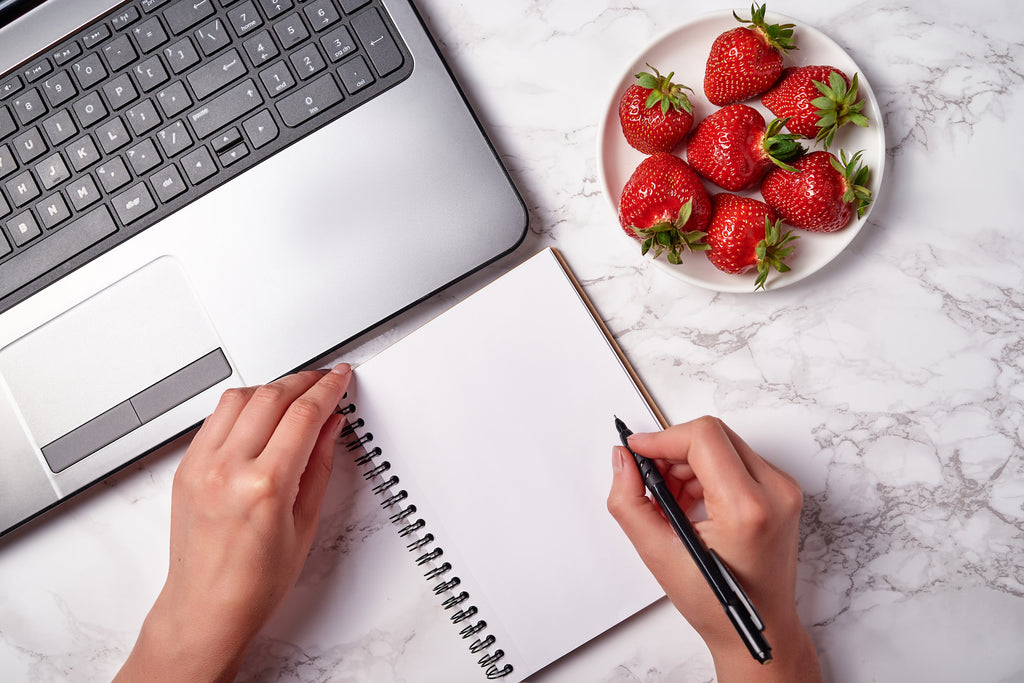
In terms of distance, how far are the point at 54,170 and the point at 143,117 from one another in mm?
101

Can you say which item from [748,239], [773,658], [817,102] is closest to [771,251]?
[748,239]

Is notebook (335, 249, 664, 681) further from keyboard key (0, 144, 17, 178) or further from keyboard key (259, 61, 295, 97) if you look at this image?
keyboard key (0, 144, 17, 178)

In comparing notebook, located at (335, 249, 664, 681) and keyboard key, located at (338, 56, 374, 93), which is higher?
keyboard key, located at (338, 56, 374, 93)

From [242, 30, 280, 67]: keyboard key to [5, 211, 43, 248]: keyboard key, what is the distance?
0.87ft

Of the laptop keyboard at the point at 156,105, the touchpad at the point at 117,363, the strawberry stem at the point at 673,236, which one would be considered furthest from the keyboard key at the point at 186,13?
the strawberry stem at the point at 673,236

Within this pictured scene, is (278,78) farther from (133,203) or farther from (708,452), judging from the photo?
(708,452)

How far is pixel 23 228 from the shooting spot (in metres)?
0.64

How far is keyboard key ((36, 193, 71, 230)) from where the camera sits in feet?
2.10

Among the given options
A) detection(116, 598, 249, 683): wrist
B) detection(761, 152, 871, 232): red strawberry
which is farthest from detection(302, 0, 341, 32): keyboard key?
detection(116, 598, 249, 683): wrist

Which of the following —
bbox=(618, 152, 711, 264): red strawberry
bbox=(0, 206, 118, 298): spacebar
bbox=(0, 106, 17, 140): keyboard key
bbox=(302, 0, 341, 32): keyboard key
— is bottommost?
bbox=(618, 152, 711, 264): red strawberry

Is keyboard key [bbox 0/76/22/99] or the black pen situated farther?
keyboard key [bbox 0/76/22/99]

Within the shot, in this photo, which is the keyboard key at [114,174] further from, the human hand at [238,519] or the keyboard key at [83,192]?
the human hand at [238,519]

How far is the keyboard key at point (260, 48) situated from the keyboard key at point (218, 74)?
0.01 m

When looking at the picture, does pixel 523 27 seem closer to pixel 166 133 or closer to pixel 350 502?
pixel 166 133
